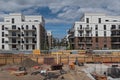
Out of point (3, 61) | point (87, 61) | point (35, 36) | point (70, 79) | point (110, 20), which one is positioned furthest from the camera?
point (110, 20)

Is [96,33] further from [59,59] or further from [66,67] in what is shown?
[66,67]

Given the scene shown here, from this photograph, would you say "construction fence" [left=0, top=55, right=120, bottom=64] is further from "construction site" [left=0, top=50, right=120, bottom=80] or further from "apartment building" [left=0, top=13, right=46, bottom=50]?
"apartment building" [left=0, top=13, right=46, bottom=50]

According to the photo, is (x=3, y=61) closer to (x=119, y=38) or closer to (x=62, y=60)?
(x=62, y=60)

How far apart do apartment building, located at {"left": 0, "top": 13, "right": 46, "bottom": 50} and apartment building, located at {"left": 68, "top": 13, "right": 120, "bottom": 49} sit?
13297mm

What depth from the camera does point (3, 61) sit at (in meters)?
43.2

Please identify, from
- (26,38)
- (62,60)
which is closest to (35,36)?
(26,38)

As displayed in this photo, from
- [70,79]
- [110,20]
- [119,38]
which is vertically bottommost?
[70,79]

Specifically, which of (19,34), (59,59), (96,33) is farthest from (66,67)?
(96,33)

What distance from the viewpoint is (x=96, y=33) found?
84938 mm

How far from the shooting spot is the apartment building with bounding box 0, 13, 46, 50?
264ft

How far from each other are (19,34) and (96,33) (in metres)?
24.8

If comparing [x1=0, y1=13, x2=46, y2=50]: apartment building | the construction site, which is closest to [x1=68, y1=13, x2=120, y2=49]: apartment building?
[x1=0, y1=13, x2=46, y2=50]: apartment building

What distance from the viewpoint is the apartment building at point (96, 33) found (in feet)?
275

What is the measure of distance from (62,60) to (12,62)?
854 centimetres
